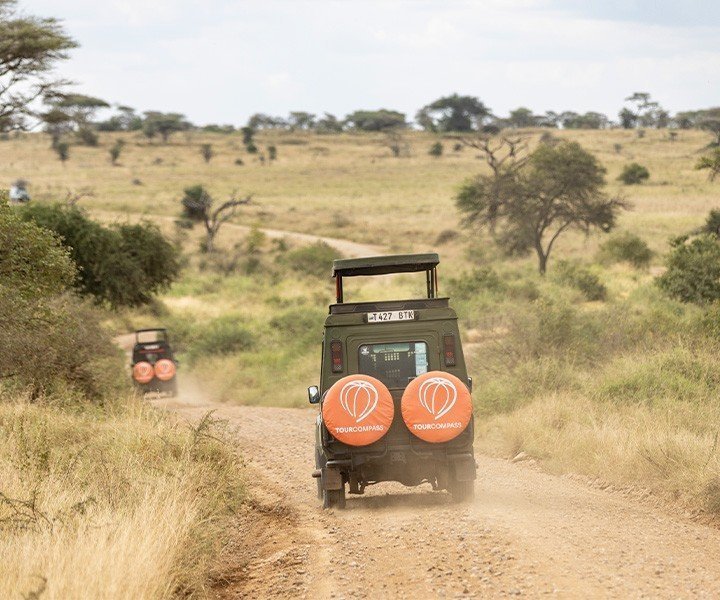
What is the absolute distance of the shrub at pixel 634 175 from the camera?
3223 inches

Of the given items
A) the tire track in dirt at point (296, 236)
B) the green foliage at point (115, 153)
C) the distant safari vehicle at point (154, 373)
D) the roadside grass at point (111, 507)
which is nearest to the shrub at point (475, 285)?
the distant safari vehicle at point (154, 373)

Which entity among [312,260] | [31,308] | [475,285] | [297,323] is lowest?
[297,323]

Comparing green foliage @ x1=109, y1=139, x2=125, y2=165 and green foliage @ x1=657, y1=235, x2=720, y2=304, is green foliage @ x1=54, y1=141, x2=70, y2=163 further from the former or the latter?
green foliage @ x1=657, y1=235, x2=720, y2=304

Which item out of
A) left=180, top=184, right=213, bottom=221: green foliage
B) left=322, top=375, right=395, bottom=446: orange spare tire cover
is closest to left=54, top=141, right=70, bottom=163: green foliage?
left=180, top=184, right=213, bottom=221: green foliage

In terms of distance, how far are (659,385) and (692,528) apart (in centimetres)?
626

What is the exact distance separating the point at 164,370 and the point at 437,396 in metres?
16.1

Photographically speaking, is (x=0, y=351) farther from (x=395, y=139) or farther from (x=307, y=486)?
(x=395, y=139)

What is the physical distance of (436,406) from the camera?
10258mm

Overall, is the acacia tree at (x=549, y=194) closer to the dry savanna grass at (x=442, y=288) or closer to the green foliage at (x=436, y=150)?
the dry savanna grass at (x=442, y=288)

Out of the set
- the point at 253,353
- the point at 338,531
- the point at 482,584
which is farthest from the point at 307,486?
the point at 253,353

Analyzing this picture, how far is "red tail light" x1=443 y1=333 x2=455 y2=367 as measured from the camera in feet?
34.9

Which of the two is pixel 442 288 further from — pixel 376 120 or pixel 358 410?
pixel 376 120

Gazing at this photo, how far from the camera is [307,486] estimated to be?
12.8 metres

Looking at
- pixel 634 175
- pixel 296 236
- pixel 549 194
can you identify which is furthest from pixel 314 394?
pixel 634 175
